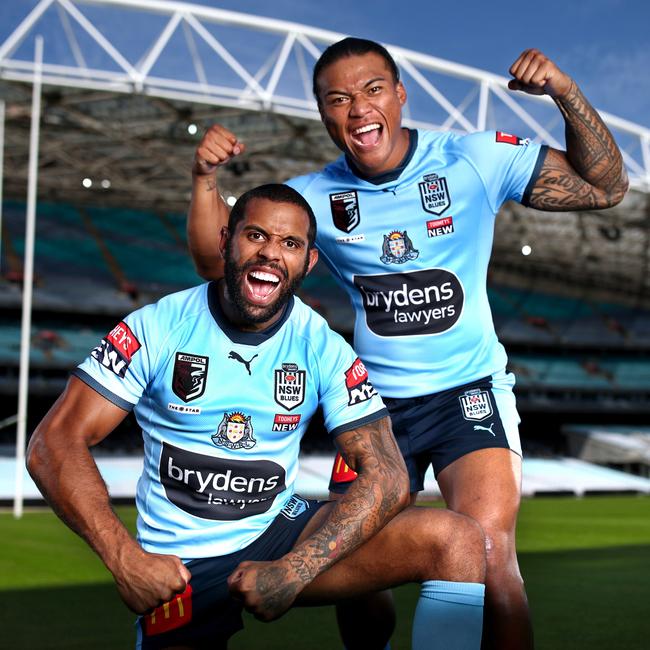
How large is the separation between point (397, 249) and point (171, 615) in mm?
1520

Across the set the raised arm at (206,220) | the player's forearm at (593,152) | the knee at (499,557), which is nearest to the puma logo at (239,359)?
the raised arm at (206,220)

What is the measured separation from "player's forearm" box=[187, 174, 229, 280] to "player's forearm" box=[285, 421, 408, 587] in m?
0.94

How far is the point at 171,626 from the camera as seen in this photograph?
104 inches

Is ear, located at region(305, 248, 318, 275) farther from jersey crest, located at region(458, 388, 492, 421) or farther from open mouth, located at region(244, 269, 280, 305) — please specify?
jersey crest, located at region(458, 388, 492, 421)

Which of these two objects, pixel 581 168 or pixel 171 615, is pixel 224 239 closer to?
pixel 171 615

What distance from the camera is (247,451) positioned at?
275 cm

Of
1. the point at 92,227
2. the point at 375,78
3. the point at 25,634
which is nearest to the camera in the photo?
the point at 375,78

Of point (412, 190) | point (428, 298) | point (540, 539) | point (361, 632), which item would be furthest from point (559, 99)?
point (540, 539)

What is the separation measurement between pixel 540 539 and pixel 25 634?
834cm

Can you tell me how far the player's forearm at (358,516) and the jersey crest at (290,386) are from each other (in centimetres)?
27

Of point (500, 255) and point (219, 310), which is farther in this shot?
point (500, 255)

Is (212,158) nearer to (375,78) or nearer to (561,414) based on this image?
(375,78)

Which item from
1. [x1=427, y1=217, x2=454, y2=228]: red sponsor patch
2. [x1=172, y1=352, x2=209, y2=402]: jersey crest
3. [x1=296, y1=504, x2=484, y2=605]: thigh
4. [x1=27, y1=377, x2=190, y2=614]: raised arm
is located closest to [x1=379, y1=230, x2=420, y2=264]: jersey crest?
[x1=427, y1=217, x2=454, y2=228]: red sponsor patch

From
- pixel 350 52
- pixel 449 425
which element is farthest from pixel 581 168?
pixel 449 425
